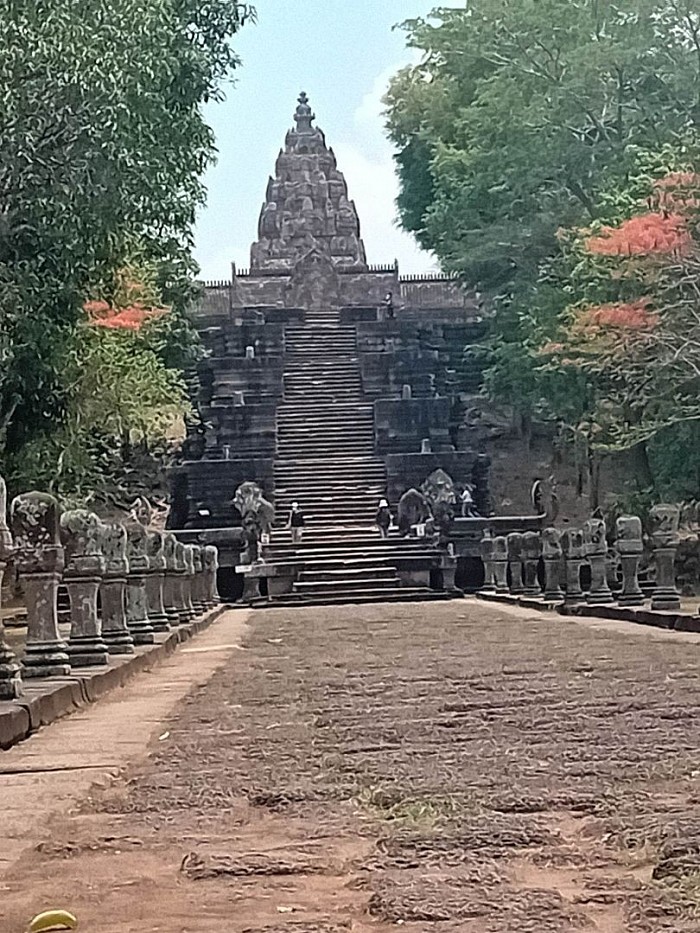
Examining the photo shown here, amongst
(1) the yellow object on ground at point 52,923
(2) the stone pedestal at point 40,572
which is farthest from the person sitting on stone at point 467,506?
(1) the yellow object on ground at point 52,923

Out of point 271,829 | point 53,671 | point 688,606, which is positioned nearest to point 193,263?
point 688,606

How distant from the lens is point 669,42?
94.5 ft

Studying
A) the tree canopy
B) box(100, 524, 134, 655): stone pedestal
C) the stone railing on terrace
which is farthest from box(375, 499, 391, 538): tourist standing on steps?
box(100, 524, 134, 655): stone pedestal

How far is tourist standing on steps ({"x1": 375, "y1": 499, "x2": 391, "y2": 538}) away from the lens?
101 feet

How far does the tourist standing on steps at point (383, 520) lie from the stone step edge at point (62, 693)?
18.5 meters

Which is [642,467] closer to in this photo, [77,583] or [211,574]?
[211,574]

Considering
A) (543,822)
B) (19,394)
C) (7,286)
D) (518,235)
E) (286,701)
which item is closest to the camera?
(543,822)

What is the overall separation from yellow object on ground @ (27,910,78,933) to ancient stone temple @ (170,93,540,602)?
23.3m

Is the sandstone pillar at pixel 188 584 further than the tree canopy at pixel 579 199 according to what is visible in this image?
No

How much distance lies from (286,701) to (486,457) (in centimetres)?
3027

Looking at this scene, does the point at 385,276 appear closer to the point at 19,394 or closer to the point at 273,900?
the point at 19,394

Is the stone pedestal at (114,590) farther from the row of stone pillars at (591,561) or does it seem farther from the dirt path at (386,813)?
the row of stone pillars at (591,561)

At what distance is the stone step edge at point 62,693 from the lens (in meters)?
6.45

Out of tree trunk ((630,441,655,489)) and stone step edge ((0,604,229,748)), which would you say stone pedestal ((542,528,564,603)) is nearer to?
tree trunk ((630,441,655,489))
